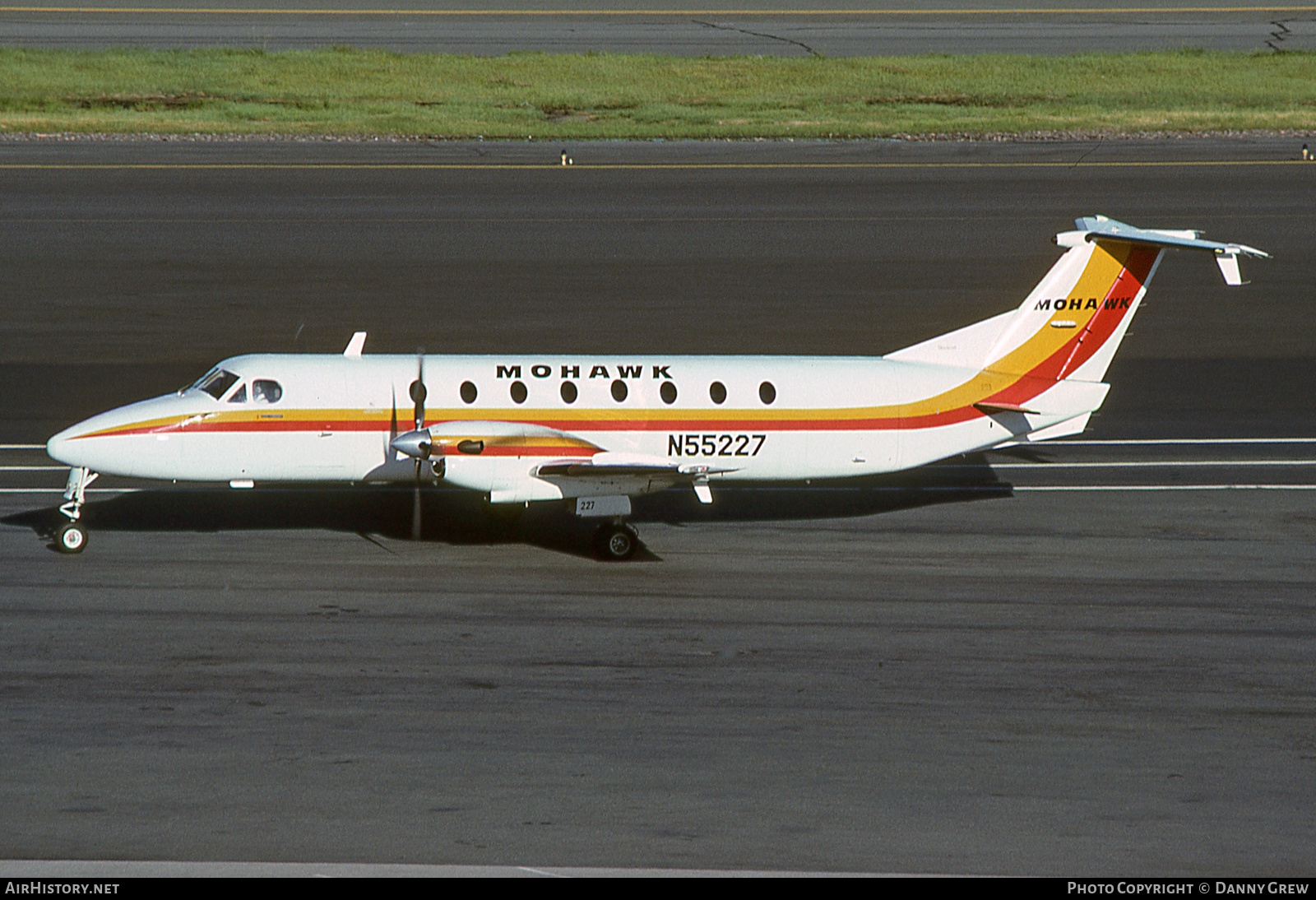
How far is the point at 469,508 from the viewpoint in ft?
73.6

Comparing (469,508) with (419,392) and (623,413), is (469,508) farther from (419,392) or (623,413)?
(623,413)

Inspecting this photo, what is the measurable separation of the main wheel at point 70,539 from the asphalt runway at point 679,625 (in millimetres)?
→ 194

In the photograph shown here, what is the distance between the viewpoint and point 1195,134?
50.7m

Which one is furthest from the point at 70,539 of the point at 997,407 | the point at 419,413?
the point at 997,407

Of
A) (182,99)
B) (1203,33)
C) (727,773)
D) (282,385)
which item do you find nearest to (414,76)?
(182,99)

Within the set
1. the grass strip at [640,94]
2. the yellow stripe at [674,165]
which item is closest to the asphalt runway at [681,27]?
the grass strip at [640,94]

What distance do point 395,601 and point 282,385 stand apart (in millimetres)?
3669

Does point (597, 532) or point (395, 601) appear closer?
point (395, 601)

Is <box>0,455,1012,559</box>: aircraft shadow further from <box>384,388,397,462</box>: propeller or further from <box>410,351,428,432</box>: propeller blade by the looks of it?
<box>410,351,428,432</box>: propeller blade

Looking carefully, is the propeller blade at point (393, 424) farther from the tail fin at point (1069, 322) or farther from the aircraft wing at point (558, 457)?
the tail fin at point (1069, 322)

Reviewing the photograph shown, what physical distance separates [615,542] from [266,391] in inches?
203

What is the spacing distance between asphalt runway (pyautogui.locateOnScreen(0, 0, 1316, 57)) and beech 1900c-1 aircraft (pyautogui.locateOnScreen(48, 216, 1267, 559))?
40.8 meters

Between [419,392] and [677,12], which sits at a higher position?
[677,12]

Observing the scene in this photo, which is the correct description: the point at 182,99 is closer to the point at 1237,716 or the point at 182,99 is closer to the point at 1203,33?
the point at 1203,33
